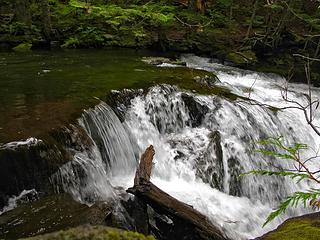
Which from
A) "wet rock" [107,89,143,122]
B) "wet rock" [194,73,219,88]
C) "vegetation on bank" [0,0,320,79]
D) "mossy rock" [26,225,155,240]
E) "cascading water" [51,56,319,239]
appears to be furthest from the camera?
"vegetation on bank" [0,0,320,79]

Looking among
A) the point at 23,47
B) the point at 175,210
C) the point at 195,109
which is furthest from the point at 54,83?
the point at 23,47

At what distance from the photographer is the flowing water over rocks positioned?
21.0ft

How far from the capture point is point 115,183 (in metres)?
6.56

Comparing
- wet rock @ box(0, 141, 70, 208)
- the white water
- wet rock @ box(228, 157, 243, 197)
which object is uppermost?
wet rock @ box(0, 141, 70, 208)

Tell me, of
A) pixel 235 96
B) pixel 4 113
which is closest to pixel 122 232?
pixel 4 113

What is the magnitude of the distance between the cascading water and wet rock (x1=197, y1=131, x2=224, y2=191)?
2cm

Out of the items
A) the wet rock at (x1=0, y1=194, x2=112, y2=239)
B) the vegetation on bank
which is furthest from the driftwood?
the vegetation on bank

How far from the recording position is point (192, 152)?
27.0 ft

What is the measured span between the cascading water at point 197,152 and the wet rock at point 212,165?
0.06 ft

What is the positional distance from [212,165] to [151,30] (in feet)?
43.2

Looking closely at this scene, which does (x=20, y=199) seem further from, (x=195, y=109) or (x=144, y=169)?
(x=195, y=109)

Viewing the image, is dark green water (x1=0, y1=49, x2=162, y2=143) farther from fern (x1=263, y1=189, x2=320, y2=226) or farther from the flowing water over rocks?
fern (x1=263, y1=189, x2=320, y2=226)

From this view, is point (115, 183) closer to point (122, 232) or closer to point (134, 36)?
point (122, 232)

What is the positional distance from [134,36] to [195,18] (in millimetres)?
3378
